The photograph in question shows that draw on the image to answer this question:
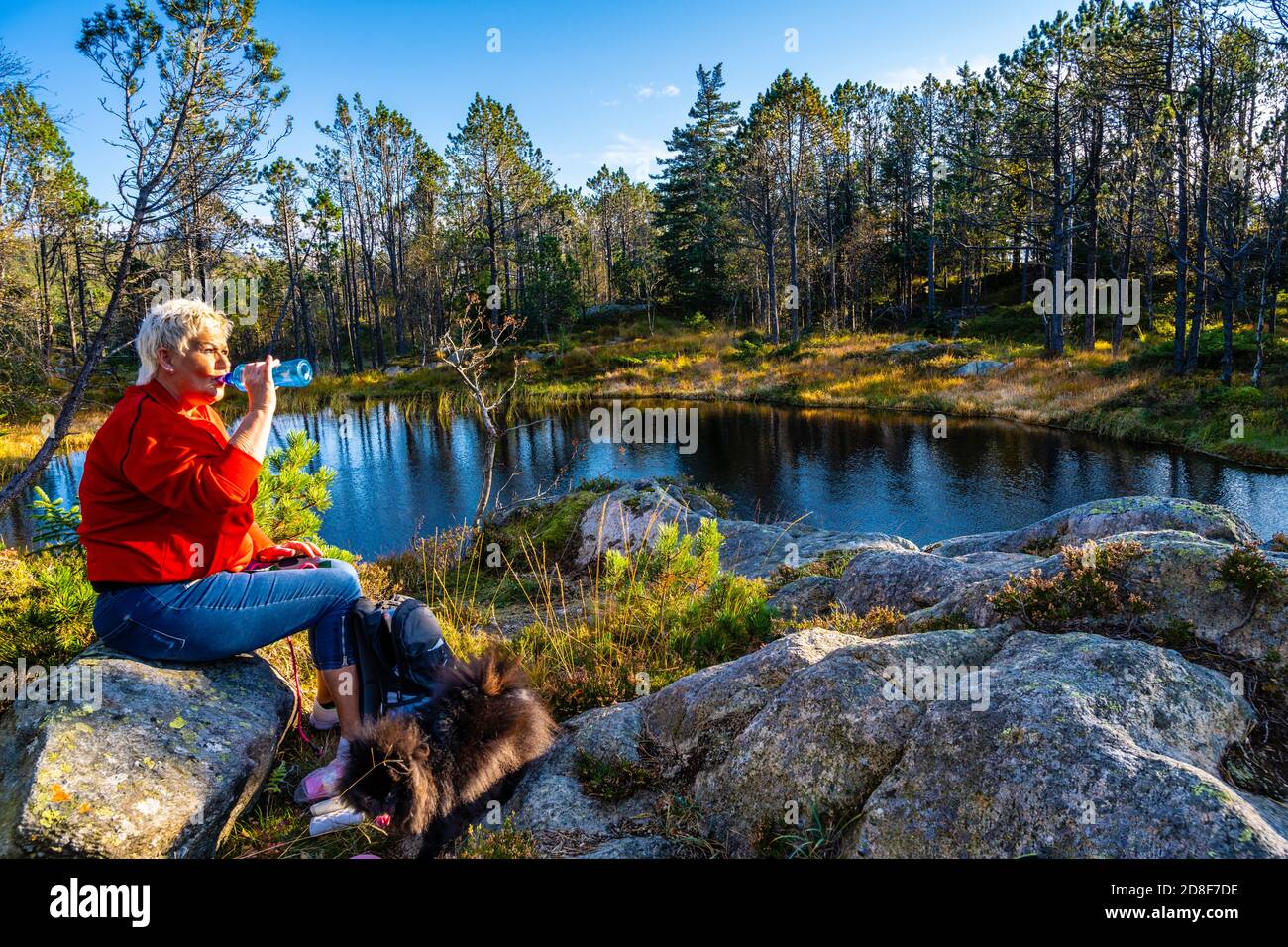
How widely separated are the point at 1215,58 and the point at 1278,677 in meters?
25.2

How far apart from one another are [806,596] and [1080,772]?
→ 4.39 metres

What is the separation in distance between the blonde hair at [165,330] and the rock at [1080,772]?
3358 millimetres

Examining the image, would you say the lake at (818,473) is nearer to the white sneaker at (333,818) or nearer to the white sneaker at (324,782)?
the white sneaker at (324,782)

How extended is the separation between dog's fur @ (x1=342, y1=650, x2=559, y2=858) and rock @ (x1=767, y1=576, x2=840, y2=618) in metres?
3.22

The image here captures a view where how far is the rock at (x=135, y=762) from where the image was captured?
8.23ft

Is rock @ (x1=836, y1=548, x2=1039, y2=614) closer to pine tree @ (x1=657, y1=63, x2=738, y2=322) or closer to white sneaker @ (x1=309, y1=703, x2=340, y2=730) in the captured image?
white sneaker @ (x1=309, y1=703, x2=340, y2=730)

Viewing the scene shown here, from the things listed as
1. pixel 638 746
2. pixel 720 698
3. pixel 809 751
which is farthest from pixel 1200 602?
pixel 638 746

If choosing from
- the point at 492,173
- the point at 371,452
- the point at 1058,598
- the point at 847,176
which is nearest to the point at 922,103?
the point at 847,176

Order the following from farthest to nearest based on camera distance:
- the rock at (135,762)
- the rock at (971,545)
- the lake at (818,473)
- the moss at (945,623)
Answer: the lake at (818,473) < the rock at (971,545) < the moss at (945,623) < the rock at (135,762)

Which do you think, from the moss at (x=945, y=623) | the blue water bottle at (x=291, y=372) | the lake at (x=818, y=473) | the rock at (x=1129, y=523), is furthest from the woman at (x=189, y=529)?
the rock at (x=1129, y=523)

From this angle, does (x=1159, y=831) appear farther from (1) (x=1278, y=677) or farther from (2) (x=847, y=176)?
(2) (x=847, y=176)

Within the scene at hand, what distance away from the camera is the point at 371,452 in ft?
76.4

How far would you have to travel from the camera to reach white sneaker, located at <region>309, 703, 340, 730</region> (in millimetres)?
3656

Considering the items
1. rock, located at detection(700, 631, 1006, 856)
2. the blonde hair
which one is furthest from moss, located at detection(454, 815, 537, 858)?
the blonde hair
